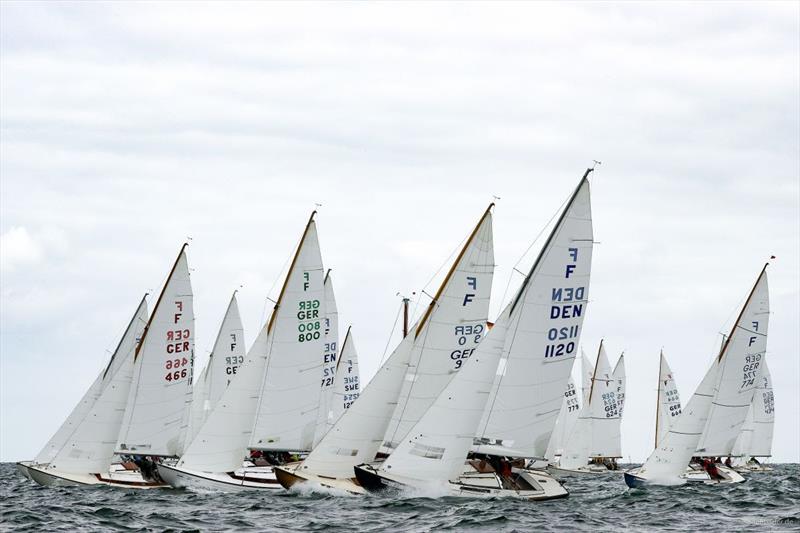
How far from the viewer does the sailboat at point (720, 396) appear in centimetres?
5169

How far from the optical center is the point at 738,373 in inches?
2069

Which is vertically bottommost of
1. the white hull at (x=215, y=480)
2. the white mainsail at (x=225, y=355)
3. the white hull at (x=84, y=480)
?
the white hull at (x=84, y=480)

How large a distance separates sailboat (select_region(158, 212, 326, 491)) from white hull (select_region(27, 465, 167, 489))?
6.86 feet

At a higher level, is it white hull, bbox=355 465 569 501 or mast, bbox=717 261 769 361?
mast, bbox=717 261 769 361

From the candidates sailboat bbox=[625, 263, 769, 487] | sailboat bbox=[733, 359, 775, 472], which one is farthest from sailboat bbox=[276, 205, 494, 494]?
sailboat bbox=[733, 359, 775, 472]

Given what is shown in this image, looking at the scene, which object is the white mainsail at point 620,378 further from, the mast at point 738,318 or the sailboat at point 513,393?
→ the sailboat at point 513,393

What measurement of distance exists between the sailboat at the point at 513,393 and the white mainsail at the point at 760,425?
163 ft

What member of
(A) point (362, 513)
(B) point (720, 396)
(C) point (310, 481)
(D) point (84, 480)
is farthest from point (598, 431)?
(A) point (362, 513)

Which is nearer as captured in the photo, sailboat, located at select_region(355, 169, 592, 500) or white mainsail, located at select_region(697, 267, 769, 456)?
sailboat, located at select_region(355, 169, 592, 500)

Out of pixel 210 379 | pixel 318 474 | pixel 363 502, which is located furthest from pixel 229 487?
pixel 210 379

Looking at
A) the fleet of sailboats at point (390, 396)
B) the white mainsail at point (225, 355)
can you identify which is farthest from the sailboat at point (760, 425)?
the white mainsail at point (225, 355)

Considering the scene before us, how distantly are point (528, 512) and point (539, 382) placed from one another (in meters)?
4.93

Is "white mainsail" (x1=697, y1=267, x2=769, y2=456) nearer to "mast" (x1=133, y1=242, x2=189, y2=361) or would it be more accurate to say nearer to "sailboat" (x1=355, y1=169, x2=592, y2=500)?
"sailboat" (x1=355, y1=169, x2=592, y2=500)

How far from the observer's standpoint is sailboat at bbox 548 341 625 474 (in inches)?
3297
